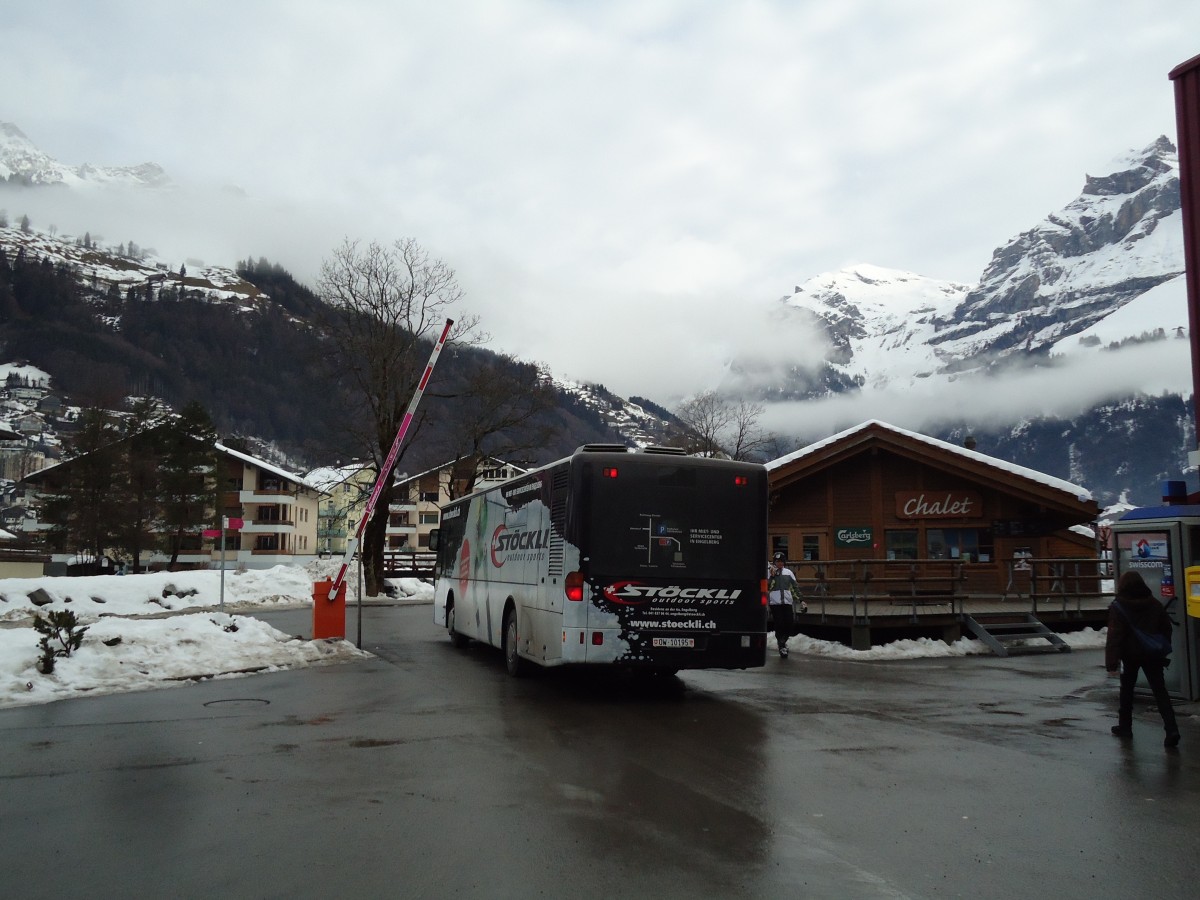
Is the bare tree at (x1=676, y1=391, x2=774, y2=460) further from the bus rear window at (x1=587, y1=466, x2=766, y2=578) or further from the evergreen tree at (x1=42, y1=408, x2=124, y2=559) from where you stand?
the bus rear window at (x1=587, y1=466, x2=766, y2=578)

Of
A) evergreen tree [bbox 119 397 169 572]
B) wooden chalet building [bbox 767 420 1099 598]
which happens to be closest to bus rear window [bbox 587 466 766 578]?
wooden chalet building [bbox 767 420 1099 598]

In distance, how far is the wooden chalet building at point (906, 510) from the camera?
28.6 metres

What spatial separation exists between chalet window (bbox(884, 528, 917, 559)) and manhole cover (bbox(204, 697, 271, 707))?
21.1 meters

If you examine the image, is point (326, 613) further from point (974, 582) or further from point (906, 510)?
point (974, 582)

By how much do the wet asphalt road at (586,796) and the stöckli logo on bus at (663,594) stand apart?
4.13 ft

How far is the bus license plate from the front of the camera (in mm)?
12617

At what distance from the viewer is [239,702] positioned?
11938mm

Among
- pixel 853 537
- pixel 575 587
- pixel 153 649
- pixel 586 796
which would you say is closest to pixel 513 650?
pixel 575 587

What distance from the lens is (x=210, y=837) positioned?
6.07 meters

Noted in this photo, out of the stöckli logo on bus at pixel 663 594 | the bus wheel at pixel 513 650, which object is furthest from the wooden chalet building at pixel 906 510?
the stöckli logo on bus at pixel 663 594

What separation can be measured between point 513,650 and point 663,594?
3197 millimetres

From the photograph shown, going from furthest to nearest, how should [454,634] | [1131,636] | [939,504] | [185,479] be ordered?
[185,479]
[939,504]
[454,634]
[1131,636]

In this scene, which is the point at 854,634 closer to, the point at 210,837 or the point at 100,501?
the point at 210,837

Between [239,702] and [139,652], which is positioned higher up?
[139,652]
